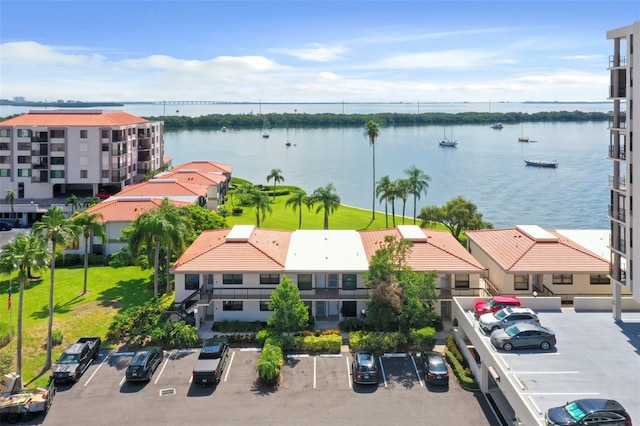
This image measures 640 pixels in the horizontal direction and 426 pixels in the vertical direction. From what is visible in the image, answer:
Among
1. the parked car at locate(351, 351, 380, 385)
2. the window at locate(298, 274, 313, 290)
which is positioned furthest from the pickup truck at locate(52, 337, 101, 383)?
the parked car at locate(351, 351, 380, 385)

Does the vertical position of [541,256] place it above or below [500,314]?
above

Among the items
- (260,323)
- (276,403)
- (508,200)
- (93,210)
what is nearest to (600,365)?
(276,403)

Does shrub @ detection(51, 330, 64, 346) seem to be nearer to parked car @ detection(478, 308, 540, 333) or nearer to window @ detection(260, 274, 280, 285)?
window @ detection(260, 274, 280, 285)

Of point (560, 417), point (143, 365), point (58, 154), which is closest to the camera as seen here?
point (560, 417)

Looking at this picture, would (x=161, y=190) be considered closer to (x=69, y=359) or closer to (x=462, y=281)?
(x=69, y=359)

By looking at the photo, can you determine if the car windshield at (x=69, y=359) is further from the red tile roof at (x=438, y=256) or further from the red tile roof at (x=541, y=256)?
the red tile roof at (x=541, y=256)

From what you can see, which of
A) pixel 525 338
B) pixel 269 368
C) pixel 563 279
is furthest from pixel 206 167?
pixel 525 338
